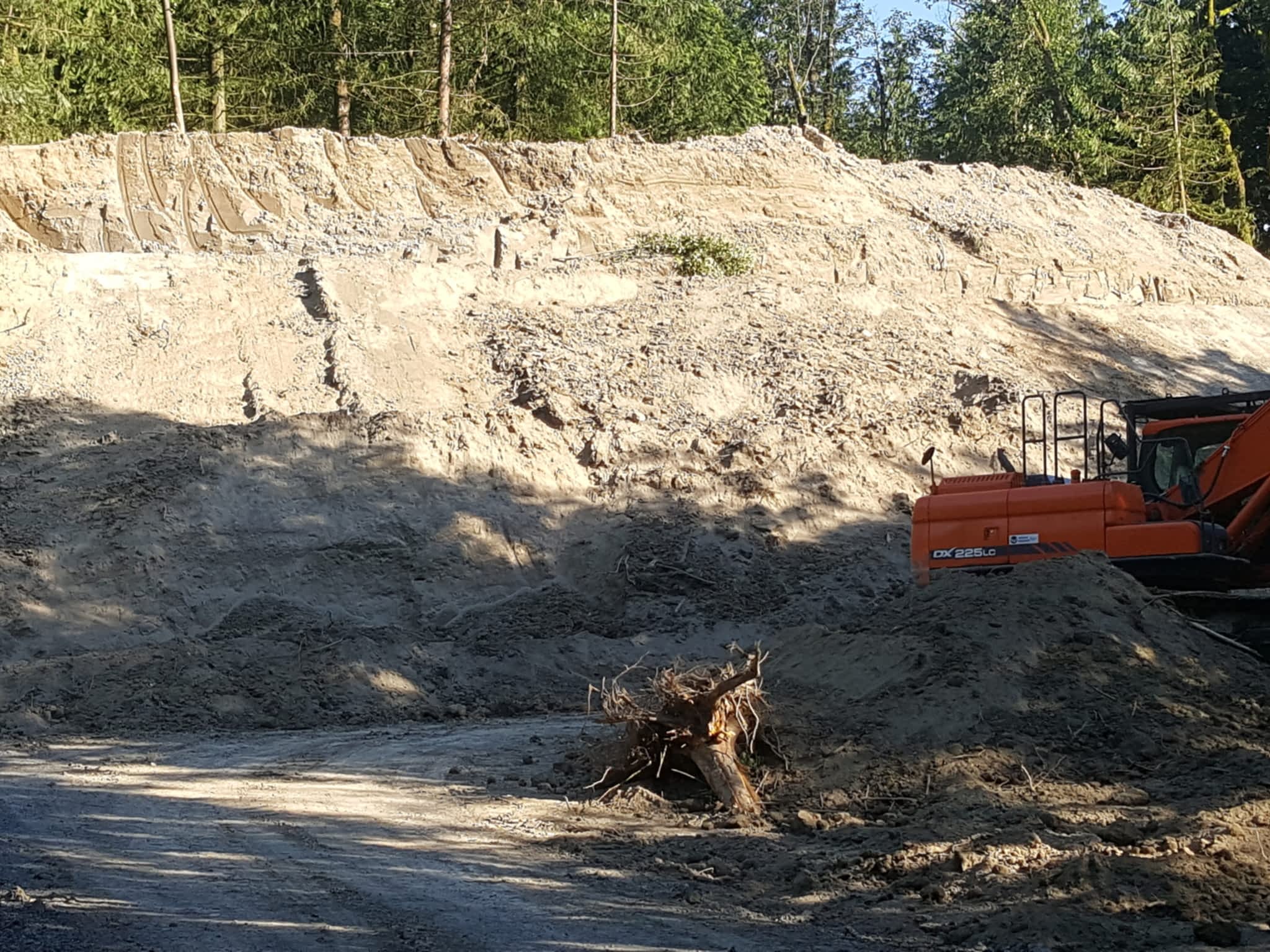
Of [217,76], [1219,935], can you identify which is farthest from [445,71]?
[1219,935]

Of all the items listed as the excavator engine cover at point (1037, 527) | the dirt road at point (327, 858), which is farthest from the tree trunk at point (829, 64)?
the dirt road at point (327, 858)

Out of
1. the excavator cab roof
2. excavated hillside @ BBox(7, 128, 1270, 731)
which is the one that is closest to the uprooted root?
excavated hillside @ BBox(7, 128, 1270, 731)

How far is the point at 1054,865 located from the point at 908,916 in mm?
903

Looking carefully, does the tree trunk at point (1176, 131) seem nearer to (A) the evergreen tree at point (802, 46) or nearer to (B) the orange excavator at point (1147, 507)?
(A) the evergreen tree at point (802, 46)

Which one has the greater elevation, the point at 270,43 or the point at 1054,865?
the point at 270,43

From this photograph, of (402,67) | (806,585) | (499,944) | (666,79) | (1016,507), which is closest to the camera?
(499,944)

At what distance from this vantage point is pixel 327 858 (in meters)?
7.83

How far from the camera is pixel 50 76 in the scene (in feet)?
109

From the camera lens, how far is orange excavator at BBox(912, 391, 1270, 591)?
40.6ft

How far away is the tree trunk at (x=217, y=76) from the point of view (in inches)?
1355

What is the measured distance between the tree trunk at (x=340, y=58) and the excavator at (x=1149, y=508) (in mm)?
25360

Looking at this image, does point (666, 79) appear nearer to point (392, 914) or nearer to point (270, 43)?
point (270, 43)

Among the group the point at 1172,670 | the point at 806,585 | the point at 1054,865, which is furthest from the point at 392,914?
the point at 806,585

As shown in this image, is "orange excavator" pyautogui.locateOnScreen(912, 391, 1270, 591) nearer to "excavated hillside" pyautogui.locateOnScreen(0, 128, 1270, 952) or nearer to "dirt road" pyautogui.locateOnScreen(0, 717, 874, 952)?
"excavated hillside" pyautogui.locateOnScreen(0, 128, 1270, 952)
